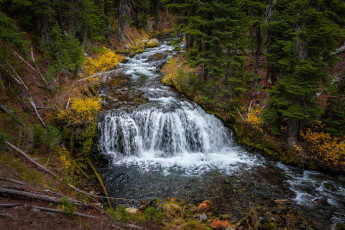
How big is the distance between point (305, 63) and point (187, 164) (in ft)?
25.7

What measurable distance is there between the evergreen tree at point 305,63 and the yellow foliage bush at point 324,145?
0.61m

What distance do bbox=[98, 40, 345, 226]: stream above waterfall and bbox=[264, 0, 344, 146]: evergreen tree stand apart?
2663 millimetres

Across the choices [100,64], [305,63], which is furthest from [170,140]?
[100,64]

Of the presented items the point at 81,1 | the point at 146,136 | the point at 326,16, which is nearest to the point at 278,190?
the point at 146,136

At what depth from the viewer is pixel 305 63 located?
916 centimetres

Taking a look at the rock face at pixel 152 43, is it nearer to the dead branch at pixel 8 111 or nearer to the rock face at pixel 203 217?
the dead branch at pixel 8 111

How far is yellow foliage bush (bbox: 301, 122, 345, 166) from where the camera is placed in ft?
31.1

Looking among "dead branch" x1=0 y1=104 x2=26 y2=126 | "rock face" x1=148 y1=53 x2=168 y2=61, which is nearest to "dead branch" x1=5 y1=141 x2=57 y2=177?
"dead branch" x1=0 y1=104 x2=26 y2=126

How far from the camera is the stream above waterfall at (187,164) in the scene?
7904 mm

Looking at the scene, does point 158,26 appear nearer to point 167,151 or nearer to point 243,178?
point 167,151

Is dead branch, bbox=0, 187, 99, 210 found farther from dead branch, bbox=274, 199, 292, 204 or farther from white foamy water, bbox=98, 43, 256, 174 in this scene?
dead branch, bbox=274, 199, 292, 204

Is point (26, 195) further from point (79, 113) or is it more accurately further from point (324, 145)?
point (324, 145)

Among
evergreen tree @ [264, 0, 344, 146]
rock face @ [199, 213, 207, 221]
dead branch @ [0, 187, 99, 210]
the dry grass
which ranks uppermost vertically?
evergreen tree @ [264, 0, 344, 146]

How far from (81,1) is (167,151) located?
38.8ft
